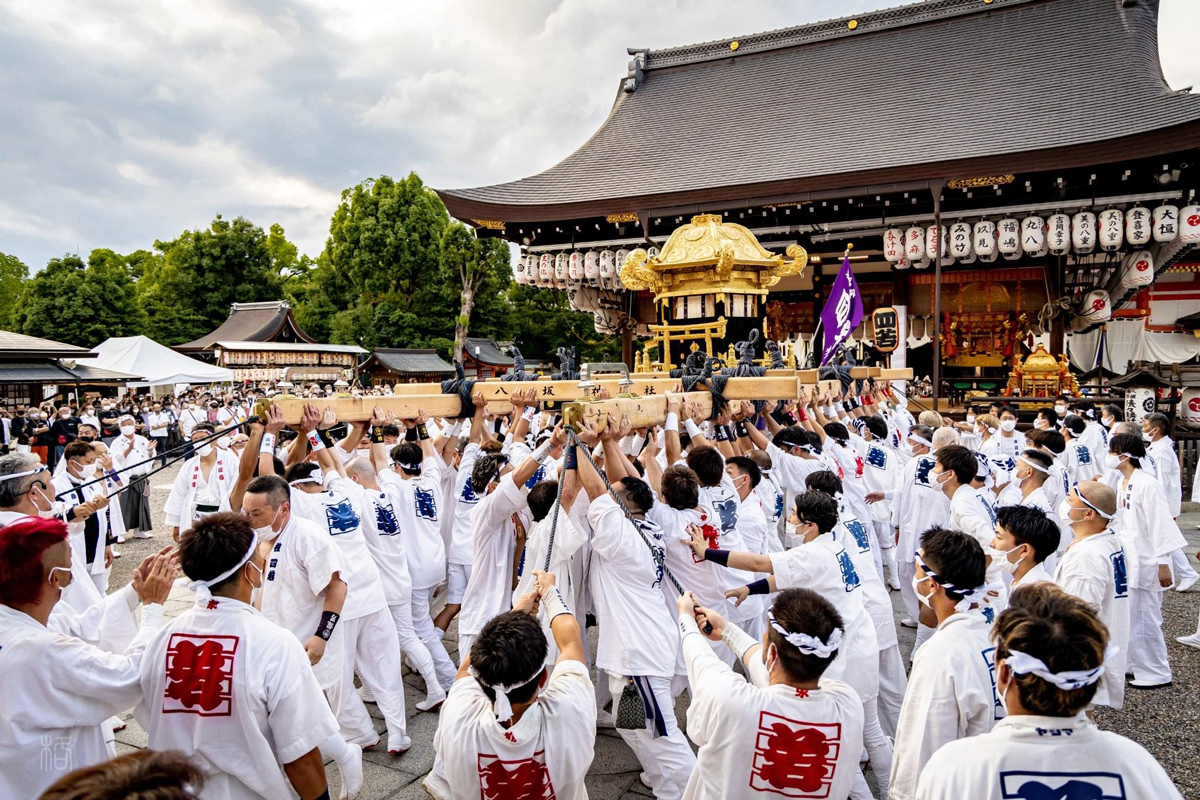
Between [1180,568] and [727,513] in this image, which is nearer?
[727,513]

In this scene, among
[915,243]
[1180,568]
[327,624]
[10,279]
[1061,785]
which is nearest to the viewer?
[1061,785]

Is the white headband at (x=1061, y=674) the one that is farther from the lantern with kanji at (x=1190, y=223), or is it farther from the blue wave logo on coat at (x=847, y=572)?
the lantern with kanji at (x=1190, y=223)

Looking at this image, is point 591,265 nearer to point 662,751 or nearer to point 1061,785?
point 662,751

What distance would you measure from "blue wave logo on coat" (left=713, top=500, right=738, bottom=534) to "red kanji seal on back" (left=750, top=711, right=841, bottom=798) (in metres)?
2.07

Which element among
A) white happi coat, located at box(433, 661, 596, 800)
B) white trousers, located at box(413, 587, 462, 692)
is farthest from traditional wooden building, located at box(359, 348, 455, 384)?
white happi coat, located at box(433, 661, 596, 800)

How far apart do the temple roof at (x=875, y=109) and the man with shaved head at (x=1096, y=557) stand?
31.5 feet

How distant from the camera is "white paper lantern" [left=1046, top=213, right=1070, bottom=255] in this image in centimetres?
1247

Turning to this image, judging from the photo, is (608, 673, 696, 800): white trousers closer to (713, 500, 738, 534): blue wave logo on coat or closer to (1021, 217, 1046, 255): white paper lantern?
(713, 500, 738, 534): blue wave logo on coat

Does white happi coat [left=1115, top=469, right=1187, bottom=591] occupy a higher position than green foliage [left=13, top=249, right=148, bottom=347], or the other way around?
green foliage [left=13, top=249, right=148, bottom=347]

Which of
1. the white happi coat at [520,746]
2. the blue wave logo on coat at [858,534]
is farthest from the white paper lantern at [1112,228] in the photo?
the white happi coat at [520,746]

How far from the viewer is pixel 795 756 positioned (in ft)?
6.98

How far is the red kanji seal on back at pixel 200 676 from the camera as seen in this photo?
7.47ft

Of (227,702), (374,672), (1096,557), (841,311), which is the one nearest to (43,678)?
(227,702)

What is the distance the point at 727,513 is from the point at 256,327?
35.5m
